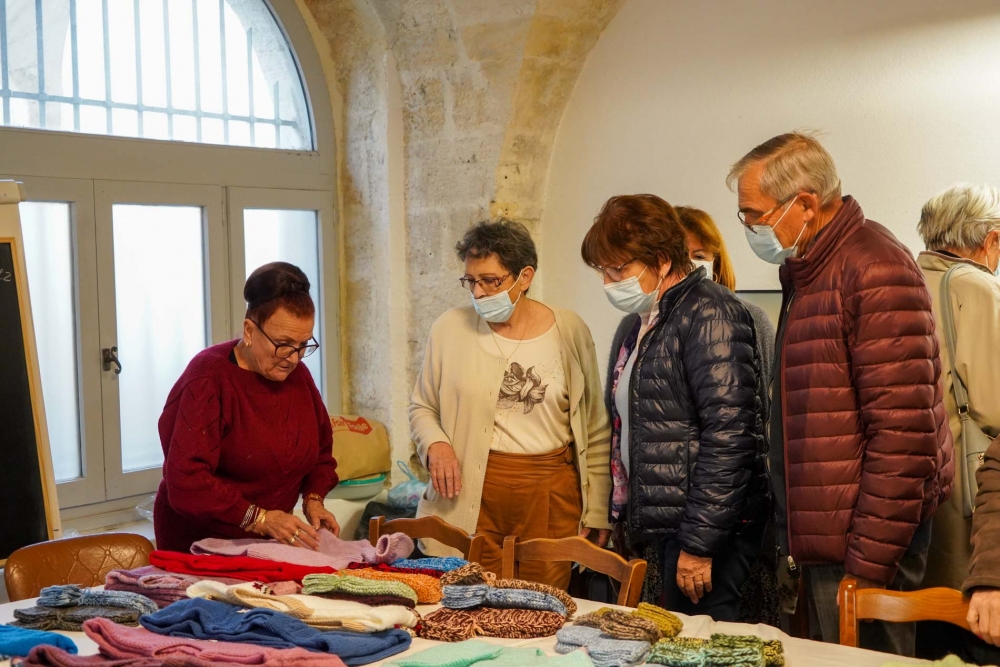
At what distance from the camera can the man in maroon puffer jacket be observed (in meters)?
1.98

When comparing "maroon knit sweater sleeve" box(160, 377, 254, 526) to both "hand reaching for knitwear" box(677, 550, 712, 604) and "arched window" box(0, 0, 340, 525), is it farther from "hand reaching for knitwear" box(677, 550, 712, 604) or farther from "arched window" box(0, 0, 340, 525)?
"arched window" box(0, 0, 340, 525)

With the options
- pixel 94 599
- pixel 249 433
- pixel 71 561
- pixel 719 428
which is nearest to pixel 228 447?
pixel 249 433

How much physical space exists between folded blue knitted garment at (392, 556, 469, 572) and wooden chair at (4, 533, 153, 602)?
33.1 inches

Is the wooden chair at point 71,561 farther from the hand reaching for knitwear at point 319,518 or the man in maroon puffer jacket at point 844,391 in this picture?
the man in maroon puffer jacket at point 844,391

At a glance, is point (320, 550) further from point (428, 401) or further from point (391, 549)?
point (428, 401)

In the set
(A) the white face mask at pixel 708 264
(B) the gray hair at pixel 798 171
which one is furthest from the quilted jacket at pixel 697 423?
(A) the white face mask at pixel 708 264

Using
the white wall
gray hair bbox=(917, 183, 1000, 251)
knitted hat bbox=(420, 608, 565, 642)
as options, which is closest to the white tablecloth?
knitted hat bbox=(420, 608, 565, 642)

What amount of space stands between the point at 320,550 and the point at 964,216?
71.7 inches

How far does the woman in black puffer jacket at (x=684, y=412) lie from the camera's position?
224 centimetres

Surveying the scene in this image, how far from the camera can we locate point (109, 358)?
3891mm

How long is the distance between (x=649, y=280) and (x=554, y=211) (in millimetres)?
1890

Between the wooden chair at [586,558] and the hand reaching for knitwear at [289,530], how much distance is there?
47 centimetres

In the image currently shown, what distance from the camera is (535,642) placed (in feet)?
6.00

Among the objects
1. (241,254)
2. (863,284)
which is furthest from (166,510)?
(241,254)
